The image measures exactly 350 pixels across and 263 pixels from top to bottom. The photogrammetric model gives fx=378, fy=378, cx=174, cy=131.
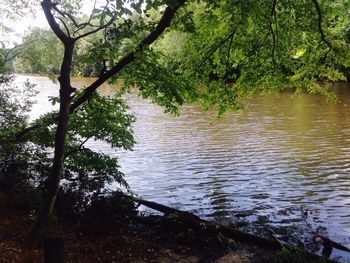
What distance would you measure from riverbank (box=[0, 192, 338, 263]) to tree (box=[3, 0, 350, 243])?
80 centimetres

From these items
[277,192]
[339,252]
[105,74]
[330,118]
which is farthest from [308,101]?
[105,74]

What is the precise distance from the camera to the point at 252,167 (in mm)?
17766

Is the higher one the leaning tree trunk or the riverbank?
the leaning tree trunk

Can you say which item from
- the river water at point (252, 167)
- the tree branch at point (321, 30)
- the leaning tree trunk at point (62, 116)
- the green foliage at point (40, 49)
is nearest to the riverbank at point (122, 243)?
the leaning tree trunk at point (62, 116)

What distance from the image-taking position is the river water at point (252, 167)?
12.6 meters

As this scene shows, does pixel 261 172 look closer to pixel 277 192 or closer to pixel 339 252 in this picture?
pixel 277 192

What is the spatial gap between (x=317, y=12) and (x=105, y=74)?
170 inches

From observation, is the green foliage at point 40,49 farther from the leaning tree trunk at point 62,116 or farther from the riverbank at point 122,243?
the leaning tree trunk at point 62,116

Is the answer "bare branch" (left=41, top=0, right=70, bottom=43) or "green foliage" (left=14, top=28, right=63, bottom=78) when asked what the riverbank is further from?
"green foliage" (left=14, top=28, right=63, bottom=78)

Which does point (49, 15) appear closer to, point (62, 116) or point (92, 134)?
point (62, 116)

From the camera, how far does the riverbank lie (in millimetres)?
8156

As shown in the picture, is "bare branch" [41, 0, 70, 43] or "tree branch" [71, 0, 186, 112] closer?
"tree branch" [71, 0, 186, 112]

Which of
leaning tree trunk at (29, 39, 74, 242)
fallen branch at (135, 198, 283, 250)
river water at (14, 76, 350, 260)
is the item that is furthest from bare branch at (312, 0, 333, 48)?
fallen branch at (135, 198, 283, 250)

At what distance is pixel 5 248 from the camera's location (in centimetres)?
764
